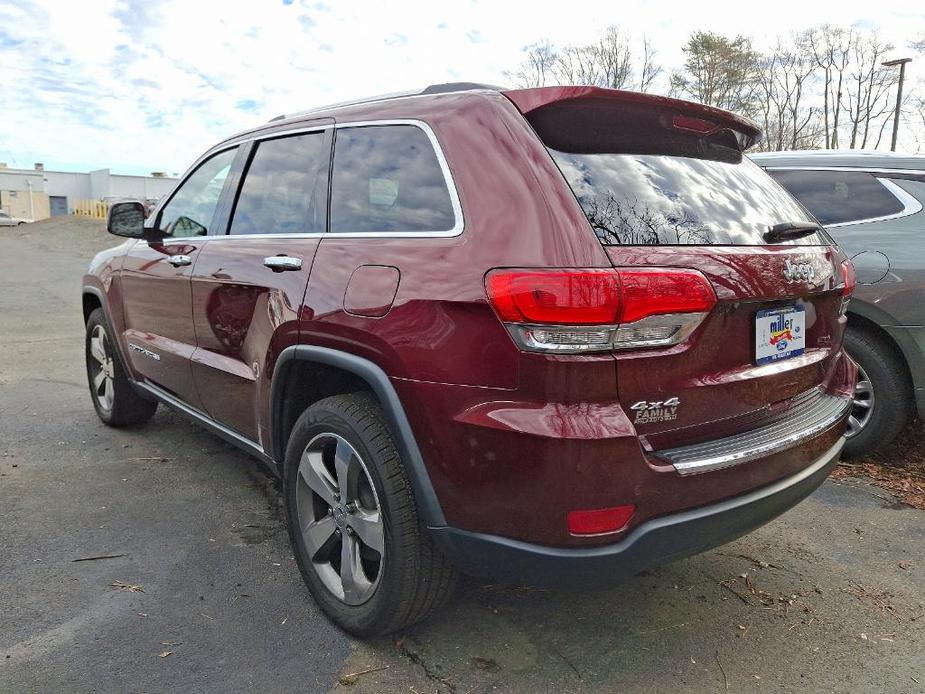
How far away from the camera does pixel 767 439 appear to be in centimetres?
223

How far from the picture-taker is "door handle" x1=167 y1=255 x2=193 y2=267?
3.50 meters

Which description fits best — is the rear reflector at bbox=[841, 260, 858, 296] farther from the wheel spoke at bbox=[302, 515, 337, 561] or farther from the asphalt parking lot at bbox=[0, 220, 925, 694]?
the wheel spoke at bbox=[302, 515, 337, 561]

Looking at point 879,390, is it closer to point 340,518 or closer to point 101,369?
point 340,518

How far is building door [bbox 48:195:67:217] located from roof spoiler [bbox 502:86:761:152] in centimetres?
8333

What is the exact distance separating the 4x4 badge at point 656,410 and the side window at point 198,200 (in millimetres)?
2438

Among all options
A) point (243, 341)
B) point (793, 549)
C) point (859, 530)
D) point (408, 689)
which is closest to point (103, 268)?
point (243, 341)

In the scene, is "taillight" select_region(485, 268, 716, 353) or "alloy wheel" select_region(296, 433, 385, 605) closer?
"taillight" select_region(485, 268, 716, 353)

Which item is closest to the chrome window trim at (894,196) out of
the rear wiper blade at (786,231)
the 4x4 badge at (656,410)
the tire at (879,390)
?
the tire at (879,390)

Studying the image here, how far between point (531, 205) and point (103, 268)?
11.5ft

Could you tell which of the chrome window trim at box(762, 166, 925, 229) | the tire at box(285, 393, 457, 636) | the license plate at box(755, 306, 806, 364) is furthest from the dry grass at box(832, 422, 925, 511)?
the tire at box(285, 393, 457, 636)

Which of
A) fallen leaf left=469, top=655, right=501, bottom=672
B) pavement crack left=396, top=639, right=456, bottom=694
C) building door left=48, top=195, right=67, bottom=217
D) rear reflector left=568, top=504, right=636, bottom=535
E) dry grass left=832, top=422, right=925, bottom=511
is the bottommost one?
pavement crack left=396, top=639, right=456, bottom=694

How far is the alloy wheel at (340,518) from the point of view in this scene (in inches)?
94.4

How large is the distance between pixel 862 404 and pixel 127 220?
4177 mm

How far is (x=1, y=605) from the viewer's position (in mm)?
2693
